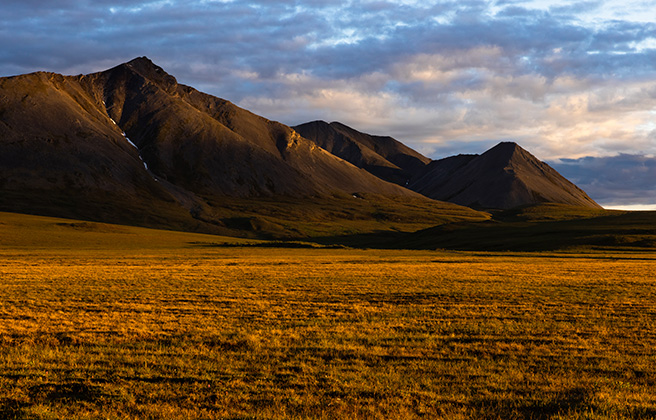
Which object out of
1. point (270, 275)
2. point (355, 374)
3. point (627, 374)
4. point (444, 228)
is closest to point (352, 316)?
point (355, 374)

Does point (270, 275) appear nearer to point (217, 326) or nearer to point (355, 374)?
point (217, 326)

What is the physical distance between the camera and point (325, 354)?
1842cm

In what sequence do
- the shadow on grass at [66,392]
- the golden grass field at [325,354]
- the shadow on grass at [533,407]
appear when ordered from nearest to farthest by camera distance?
the shadow on grass at [533,407]
the golden grass field at [325,354]
the shadow on grass at [66,392]

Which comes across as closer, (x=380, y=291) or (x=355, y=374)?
(x=355, y=374)

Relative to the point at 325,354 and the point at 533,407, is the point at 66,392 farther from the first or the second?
the point at 533,407

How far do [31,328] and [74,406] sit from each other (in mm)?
12312

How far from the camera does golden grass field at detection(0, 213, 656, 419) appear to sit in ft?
41.8

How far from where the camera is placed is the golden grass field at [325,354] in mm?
12750

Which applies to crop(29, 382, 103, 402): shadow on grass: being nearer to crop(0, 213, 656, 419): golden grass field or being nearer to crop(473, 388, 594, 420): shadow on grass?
crop(0, 213, 656, 419): golden grass field

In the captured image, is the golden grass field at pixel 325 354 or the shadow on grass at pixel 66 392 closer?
the golden grass field at pixel 325 354

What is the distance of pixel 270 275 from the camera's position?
177 feet

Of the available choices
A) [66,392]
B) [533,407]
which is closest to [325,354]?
[533,407]

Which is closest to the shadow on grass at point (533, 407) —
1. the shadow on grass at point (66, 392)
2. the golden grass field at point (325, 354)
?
the golden grass field at point (325, 354)

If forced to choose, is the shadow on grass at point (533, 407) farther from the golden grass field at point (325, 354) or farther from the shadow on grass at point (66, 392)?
the shadow on grass at point (66, 392)
